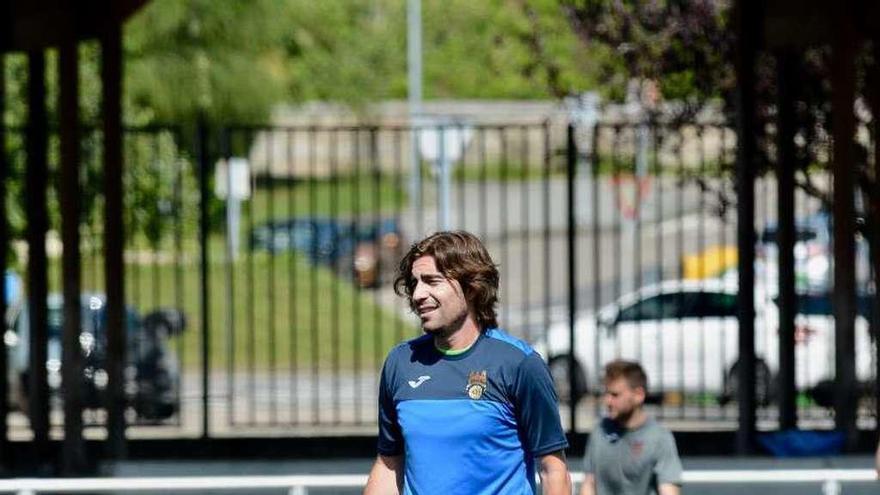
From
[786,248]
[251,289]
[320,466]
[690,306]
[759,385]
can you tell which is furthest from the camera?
[690,306]

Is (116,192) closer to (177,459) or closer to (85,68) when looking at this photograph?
(177,459)

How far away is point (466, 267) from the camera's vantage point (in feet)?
18.7

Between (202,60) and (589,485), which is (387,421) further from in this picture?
(202,60)

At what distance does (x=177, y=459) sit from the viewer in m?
13.5

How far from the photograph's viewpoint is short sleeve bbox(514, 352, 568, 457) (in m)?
5.68

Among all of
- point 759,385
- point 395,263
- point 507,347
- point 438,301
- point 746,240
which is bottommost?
point 759,385

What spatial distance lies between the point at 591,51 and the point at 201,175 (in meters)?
5.27

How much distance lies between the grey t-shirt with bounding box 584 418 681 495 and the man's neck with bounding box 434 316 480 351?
2244 mm

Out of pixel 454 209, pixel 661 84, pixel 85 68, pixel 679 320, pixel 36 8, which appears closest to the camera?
pixel 36 8

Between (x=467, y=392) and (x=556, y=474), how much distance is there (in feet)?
1.13

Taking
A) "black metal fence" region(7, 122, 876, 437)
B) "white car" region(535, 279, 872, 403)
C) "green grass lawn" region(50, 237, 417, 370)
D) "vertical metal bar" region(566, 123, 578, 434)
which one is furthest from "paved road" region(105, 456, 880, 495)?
"green grass lawn" region(50, 237, 417, 370)

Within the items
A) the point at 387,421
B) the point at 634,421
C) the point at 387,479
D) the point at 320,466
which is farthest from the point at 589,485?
the point at 320,466

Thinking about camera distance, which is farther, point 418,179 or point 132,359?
point 132,359

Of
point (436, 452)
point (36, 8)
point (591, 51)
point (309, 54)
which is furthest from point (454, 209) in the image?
point (436, 452)
